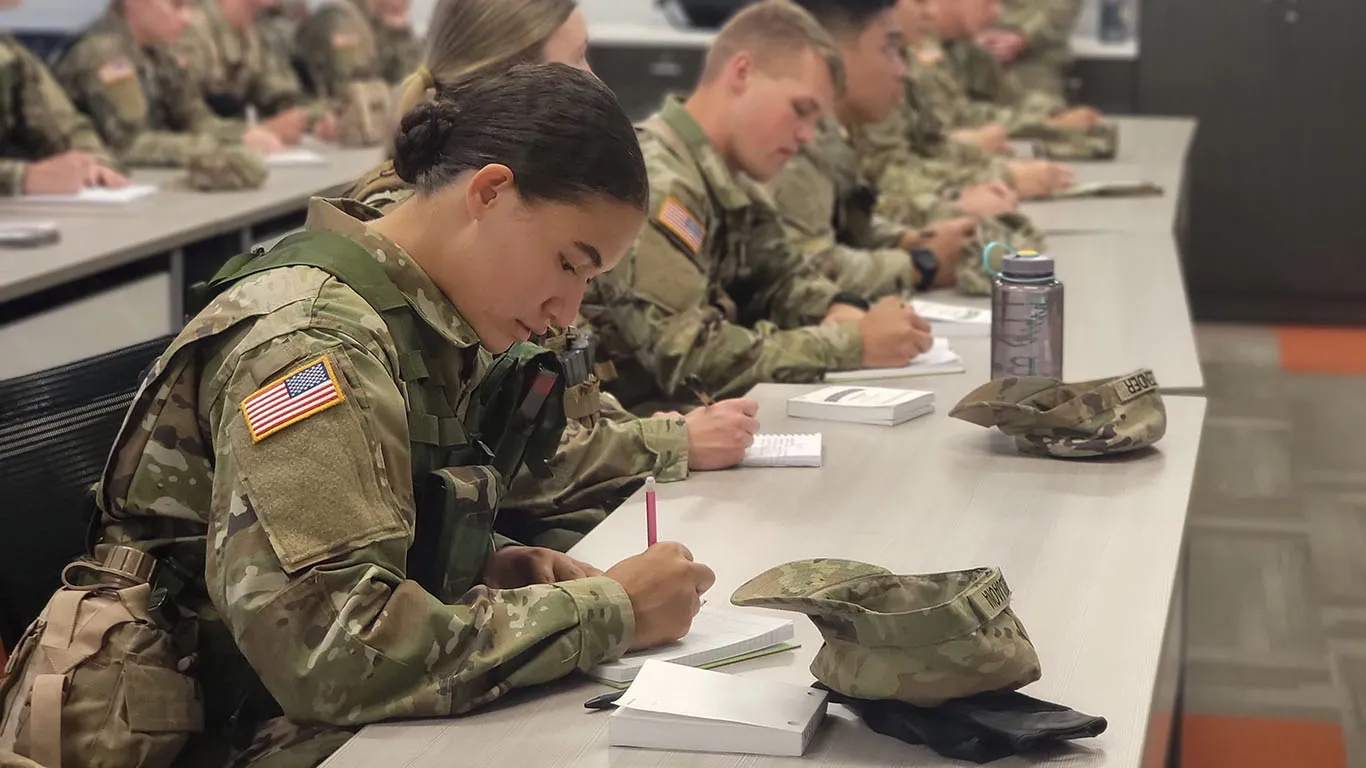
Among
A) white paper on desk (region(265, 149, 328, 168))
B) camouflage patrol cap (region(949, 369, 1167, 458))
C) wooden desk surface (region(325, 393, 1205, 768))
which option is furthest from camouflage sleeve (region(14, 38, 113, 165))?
camouflage patrol cap (region(949, 369, 1167, 458))

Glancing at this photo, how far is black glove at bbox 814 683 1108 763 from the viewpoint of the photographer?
129 centimetres

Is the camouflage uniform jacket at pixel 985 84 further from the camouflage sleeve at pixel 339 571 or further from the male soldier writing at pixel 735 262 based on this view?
the camouflage sleeve at pixel 339 571

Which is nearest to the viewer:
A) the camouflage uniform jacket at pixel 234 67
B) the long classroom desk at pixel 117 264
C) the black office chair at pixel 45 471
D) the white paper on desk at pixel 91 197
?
the black office chair at pixel 45 471

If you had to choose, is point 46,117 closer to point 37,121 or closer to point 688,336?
point 37,121

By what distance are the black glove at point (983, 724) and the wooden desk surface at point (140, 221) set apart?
79.2 inches

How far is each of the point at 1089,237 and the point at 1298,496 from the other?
1185 millimetres

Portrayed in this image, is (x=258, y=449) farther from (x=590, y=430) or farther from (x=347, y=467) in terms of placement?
(x=590, y=430)

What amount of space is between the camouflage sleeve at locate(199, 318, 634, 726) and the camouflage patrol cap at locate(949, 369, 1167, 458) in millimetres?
872

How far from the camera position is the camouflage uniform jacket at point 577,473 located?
2.16 meters

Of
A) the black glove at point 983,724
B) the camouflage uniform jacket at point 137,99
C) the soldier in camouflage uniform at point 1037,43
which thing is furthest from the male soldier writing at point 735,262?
the soldier in camouflage uniform at point 1037,43

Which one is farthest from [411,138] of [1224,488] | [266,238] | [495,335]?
[1224,488]

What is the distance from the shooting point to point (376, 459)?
1411 mm

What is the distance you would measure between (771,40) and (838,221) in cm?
103

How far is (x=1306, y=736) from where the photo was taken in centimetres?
313
